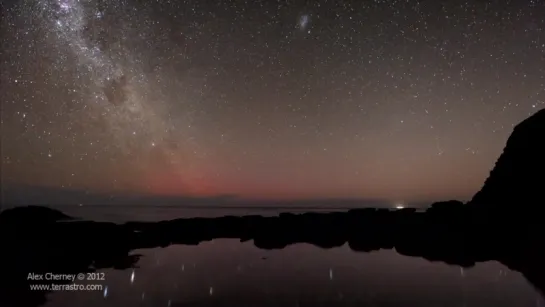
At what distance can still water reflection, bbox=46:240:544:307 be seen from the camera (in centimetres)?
1317

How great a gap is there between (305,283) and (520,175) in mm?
30840

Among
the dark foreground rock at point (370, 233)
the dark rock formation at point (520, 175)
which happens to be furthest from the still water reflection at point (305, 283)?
the dark rock formation at point (520, 175)

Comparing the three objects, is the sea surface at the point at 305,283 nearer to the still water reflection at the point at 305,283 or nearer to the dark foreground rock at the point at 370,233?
the still water reflection at the point at 305,283

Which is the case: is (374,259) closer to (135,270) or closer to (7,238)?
(135,270)

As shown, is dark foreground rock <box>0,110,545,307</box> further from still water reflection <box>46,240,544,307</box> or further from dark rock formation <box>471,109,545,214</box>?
still water reflection <box>46,240,544,307</box>

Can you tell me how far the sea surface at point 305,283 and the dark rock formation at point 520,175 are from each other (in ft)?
49.7

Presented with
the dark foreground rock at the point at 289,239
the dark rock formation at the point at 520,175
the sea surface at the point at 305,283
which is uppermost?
the dark rock formation at the point at 520,175

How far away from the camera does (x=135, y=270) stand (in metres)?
19.9

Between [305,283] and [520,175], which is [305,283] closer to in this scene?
[305,283]

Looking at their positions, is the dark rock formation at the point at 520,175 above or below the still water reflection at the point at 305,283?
above

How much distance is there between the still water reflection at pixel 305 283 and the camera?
13172 mm

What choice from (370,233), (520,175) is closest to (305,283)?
(370,233)

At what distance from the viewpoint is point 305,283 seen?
16406mm

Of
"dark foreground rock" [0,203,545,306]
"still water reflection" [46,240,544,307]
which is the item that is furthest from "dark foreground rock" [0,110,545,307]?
"still water reflection" [46,240,544,307]
